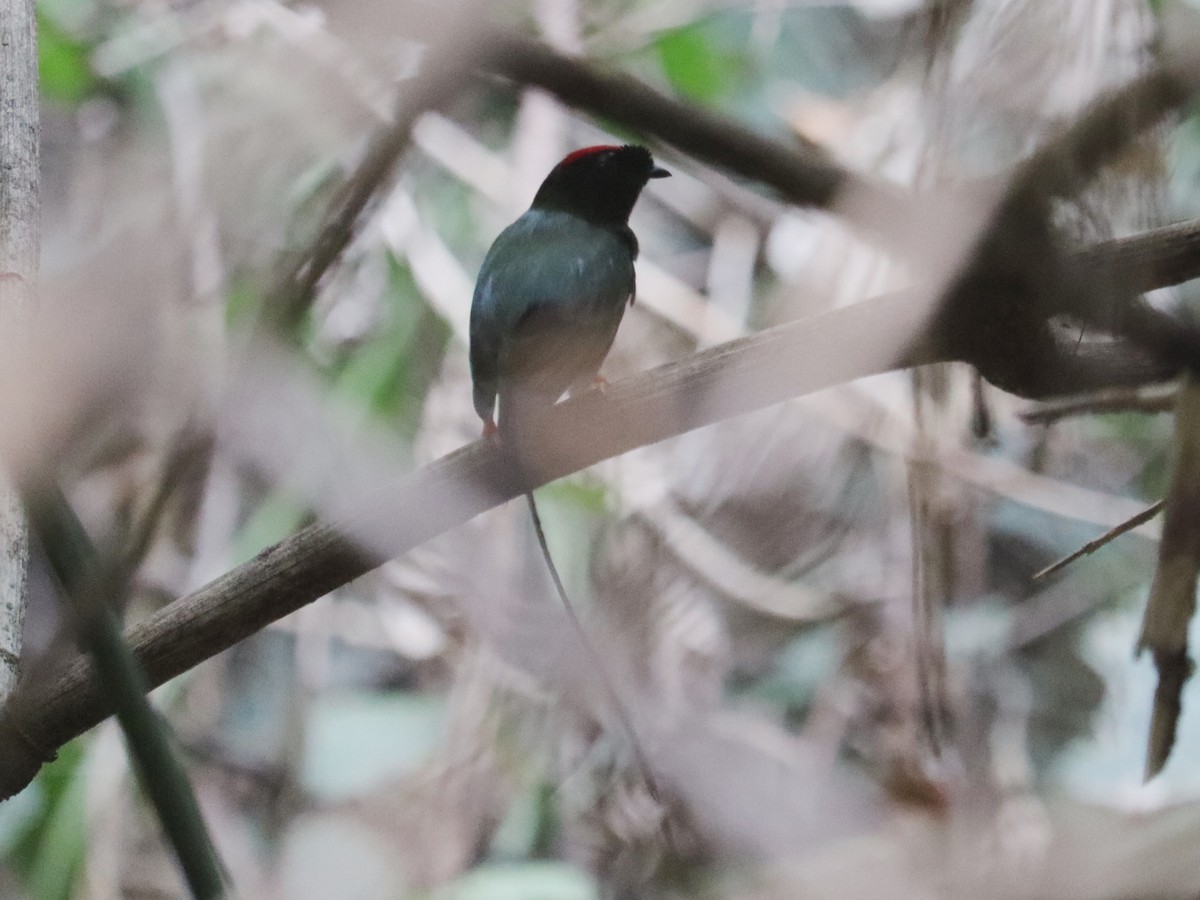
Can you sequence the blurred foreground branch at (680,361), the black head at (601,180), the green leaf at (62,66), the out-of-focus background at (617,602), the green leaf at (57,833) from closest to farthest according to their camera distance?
the blurred foreground branch at (680,361) → the black head at (601,180) → the green leaf at (57,833) → the out-of-focus background at (617,602) → the green leaf at (62,66)

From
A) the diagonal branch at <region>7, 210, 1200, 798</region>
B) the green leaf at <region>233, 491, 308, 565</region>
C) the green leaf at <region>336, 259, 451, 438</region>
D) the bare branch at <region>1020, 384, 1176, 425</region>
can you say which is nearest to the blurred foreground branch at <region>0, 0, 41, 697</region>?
the diagonal branch at <region>7, 210, 1200, 798</region>

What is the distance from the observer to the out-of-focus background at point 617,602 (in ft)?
10.9

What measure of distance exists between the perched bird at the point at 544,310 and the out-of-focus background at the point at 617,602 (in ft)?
2.96

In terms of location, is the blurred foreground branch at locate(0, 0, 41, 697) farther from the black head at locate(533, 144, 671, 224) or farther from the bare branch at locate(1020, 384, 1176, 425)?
the black head at locate(533, 144, 671, 224)

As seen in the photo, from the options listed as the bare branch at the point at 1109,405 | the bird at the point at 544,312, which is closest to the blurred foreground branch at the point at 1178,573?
the bare branch at the point at 1109,405

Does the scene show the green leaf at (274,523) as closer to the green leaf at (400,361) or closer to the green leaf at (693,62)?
the green leaf at (400,361)

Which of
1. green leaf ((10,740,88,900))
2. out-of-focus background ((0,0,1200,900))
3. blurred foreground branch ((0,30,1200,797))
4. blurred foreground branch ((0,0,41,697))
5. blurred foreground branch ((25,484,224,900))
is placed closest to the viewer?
blurred foreground branch ((25,484,224,900))

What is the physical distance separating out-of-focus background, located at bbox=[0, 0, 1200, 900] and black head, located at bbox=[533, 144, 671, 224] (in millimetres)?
598

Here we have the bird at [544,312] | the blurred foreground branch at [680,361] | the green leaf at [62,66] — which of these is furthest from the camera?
the green leaf at [62,66]

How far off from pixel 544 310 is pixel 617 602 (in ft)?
5.26

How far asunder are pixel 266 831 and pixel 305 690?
0.47 m

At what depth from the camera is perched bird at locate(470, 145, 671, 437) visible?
1900 millimetres

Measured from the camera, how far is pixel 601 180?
2518 mm

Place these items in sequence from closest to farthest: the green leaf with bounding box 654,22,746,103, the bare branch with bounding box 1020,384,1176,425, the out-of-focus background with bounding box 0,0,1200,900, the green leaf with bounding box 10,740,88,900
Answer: the bare branch with bounding box 1020,384,1176,425, the green leaf with bounding box 10,740,88,900, the out-of-focus background with bounding box 0,0,1200,900, the green leaf with bounding box 654,22,746,103
